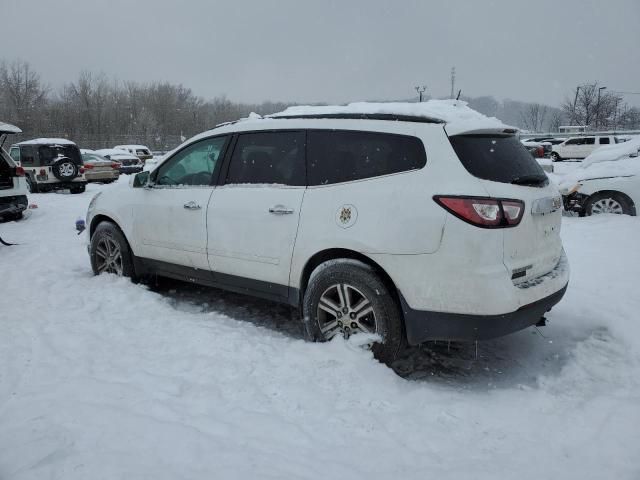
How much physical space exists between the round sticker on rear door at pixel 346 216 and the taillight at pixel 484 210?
0.63 m

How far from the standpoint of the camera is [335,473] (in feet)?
7.32

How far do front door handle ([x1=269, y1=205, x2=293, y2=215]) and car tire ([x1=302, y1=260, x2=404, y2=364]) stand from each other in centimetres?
52

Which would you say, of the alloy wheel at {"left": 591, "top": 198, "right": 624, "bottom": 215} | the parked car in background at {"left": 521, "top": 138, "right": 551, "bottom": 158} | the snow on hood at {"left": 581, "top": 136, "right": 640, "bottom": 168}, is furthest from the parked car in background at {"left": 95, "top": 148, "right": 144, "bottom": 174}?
the alloy wheel at {"left": 591, "top": 198, "right": 624, "bottom": 215}

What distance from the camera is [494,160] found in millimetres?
3039

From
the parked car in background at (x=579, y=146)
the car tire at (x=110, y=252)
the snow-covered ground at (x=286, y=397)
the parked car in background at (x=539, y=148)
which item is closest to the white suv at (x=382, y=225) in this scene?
the snow-covered ground at (x=286, y=397)

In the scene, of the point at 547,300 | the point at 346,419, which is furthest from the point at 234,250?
the point at 547,300

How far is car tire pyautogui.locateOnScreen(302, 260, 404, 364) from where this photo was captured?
123 inches

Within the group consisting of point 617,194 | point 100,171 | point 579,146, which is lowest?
point 617,194

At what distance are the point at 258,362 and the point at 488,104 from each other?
156 meters

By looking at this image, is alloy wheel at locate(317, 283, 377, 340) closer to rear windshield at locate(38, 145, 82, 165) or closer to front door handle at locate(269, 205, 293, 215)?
front door handle at locate(269, 205, 293, 215)

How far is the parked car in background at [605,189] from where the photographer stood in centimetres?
837

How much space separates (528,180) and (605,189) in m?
6.77

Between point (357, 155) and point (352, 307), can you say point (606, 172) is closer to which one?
point (357, 155)

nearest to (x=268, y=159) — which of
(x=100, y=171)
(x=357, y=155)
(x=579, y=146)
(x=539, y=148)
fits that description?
(x=357, y=155)
